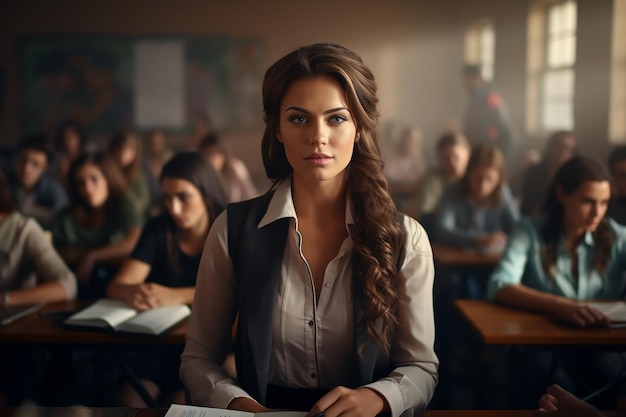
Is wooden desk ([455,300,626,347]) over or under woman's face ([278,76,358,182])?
under

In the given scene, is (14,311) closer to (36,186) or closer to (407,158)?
(36,186)

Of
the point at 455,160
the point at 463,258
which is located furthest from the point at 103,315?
the point at 455,160

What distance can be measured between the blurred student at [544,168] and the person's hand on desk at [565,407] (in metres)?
3.63

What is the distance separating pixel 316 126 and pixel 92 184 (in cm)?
233

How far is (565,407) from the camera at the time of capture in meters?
1.21

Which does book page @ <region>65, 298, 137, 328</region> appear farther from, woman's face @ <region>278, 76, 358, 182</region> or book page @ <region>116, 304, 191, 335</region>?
woman's face @ <region>278, 76, 358, 182</region>

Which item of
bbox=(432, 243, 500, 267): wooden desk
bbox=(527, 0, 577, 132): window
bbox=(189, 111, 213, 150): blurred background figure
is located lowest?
bbox=(432, 243, 500, 267): wooden desk

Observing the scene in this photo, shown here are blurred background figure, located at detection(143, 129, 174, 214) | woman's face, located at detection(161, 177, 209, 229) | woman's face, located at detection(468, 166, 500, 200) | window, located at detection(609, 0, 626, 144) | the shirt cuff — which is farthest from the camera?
blurred background figure, located at detection(143, 129, 174, 214)

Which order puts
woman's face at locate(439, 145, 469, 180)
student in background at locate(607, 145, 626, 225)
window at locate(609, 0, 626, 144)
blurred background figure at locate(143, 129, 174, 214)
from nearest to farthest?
student in background at locate(607, 145, 626, 225)
window at locate(609, 0, 626, 144)
woman's face at locate(439, 145, 469, 180)
blurred background figure at locate(143, 129, 174, 214)

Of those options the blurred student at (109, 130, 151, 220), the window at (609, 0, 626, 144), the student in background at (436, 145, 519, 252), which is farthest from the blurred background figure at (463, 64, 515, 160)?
the blurred student at (109, 130, 151, 220)

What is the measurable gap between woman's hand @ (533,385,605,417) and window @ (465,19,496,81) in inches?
210

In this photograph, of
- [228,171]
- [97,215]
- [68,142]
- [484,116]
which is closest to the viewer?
[97,215]

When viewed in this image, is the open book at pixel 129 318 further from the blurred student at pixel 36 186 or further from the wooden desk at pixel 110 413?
the blurred student at pixel 36 186

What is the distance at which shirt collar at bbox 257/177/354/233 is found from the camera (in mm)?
1426
